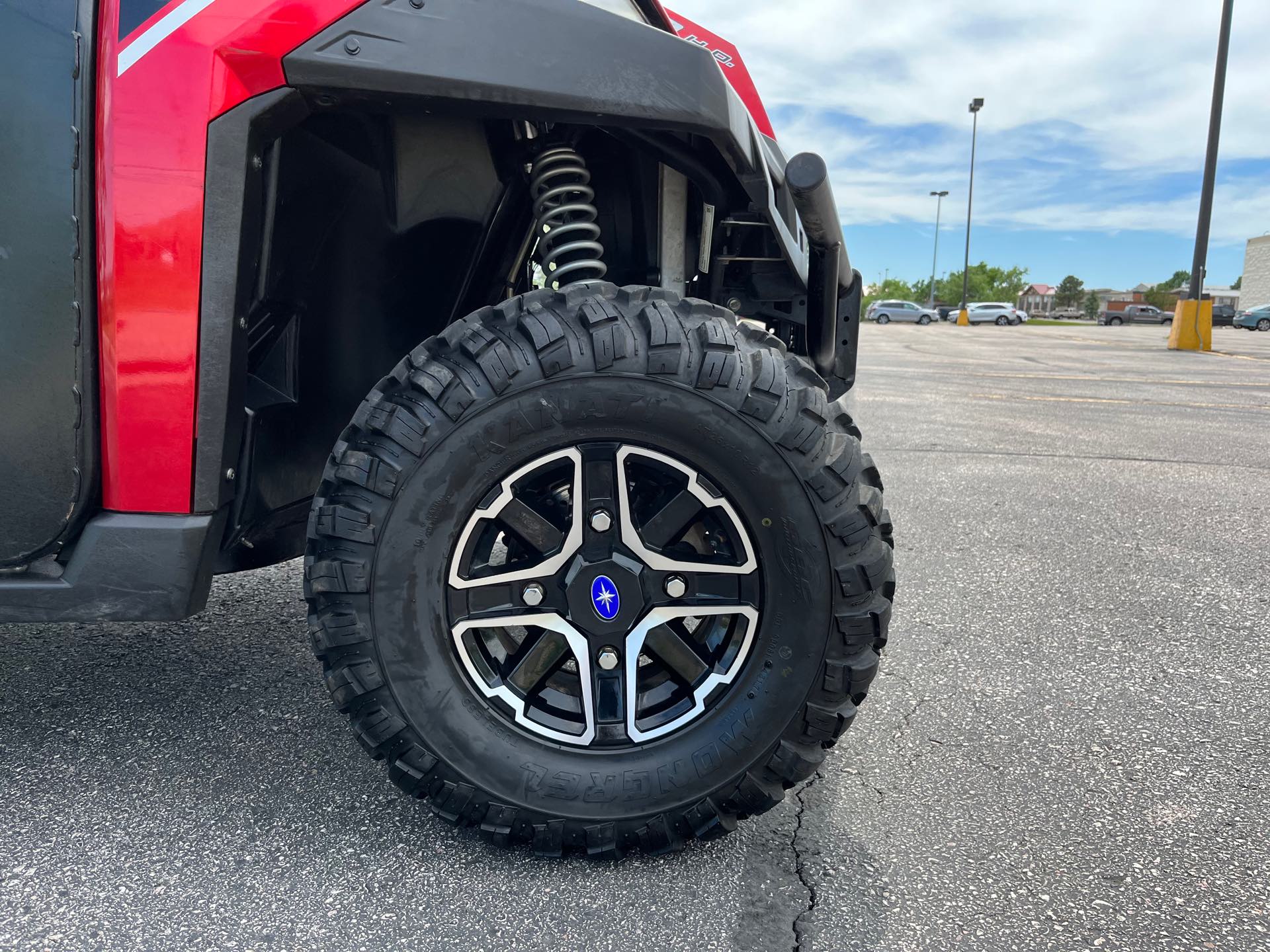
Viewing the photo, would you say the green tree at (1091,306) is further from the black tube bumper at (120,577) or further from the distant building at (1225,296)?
the black tube bumper at (120,577)

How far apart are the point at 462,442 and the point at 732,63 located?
66.1 inches

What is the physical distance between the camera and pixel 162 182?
1.60 m

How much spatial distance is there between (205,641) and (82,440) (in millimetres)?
1245

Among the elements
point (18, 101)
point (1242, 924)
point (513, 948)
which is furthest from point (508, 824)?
point (18, 101)

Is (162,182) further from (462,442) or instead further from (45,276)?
(462,442)

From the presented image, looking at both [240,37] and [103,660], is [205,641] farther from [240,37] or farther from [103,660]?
[240,37]

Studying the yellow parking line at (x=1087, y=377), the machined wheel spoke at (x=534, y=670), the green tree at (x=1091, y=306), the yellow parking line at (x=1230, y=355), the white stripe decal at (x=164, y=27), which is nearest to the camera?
the white stripe decal at (x=164, y=27)

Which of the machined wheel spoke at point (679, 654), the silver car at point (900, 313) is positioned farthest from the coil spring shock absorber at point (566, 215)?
the silver car at point (900, 313)

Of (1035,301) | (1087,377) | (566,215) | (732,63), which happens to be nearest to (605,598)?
(566,215)

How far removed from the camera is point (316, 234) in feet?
6.68

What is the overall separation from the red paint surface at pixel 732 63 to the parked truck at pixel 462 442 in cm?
87

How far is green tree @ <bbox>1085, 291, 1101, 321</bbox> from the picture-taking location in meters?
92.0

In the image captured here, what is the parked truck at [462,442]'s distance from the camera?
1.59 meters

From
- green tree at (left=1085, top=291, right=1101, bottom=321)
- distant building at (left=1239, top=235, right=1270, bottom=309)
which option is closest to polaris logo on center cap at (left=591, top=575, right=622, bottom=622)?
distant building at (left=1239, top=235, right=1270, bottom=309)
